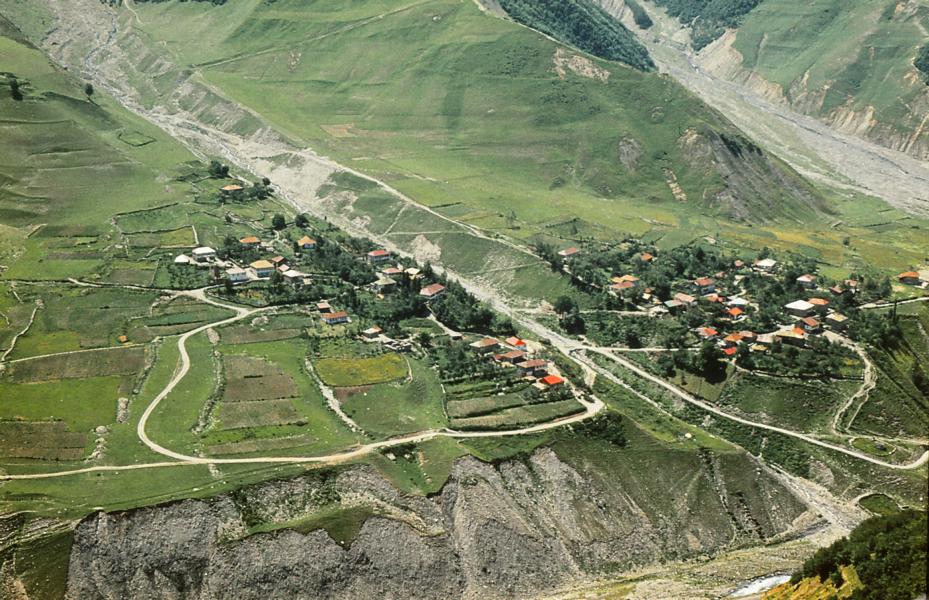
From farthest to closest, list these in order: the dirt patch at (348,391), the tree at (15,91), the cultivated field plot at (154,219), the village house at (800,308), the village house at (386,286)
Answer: the tree at (15,91) → the cultivated field plot at (154,219) → the village house at (386,286) → the village house at (800,308) → the dirt patch at (348,391)

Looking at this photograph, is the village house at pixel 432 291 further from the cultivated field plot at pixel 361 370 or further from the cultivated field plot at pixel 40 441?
the cultivated field plot at pixel 40 441

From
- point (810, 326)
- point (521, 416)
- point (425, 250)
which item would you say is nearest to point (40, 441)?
point (521, 416)

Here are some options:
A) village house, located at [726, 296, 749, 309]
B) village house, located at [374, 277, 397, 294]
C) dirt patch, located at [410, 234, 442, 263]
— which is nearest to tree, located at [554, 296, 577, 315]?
village house, located at [726, 296, 749, 309]

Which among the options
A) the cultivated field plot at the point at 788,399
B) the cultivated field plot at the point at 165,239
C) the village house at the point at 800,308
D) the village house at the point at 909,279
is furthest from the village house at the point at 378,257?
the village house at the point at 909,279

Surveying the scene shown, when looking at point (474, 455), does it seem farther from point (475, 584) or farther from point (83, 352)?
point (83, 352)

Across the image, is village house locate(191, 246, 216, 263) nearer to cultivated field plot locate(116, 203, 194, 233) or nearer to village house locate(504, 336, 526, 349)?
cultivated field plot locate(116, 203, 194, 233)

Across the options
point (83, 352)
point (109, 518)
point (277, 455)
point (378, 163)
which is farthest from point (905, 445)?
Result: point (378, 163)
